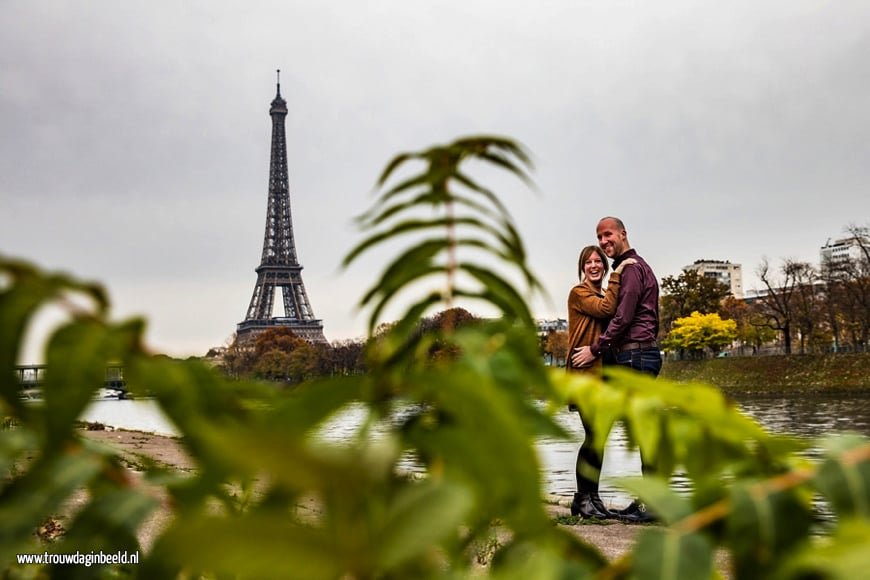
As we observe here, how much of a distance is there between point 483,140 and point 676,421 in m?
0.39

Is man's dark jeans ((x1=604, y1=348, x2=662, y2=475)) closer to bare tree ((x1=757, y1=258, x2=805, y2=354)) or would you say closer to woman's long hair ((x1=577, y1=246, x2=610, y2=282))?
woman's long hair ((x1=577, y1=246, x2=610, y2=282))

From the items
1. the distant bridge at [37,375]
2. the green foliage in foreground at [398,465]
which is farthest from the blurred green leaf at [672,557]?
the distant bridge at [37,375]

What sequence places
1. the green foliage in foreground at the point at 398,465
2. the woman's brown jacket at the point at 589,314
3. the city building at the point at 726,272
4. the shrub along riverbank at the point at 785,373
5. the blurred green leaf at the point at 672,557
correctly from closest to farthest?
1. the green foliage in foreground at the point at 398,465
2. the blurred green leaf at the point at 672,557
3. the woman's brown jacket at the point at 589,314
4. the shrub along riverbank at the point at 785,373
5. the city building at the point at 726,272

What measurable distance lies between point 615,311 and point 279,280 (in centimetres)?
5652

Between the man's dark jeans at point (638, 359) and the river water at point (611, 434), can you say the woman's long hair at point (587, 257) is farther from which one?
the river water at point (611, 434)

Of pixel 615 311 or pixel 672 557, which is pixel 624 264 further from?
pixel 672 557

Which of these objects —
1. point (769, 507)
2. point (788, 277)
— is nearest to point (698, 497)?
point (769, 507)

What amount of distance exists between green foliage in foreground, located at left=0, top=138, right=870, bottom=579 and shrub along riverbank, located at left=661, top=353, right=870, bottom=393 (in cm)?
4973

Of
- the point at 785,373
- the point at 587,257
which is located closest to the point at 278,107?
the point at 785,373

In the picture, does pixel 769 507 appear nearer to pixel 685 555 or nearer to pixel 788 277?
pixel 685 555

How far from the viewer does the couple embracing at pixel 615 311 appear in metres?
6.49

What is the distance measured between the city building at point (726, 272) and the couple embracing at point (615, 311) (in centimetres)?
13281

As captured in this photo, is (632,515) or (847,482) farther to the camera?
(632,515)

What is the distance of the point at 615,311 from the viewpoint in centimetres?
665
